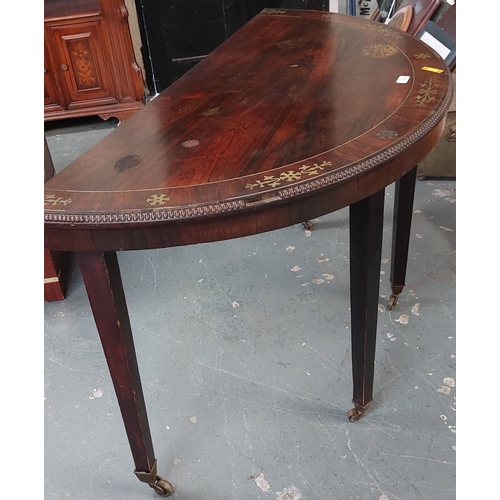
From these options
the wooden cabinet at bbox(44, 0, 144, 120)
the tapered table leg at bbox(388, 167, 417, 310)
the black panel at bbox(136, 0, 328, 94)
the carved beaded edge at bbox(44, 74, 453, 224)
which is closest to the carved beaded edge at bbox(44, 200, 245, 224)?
the carved beaded edge at bbox(44, 74, 453, 224)

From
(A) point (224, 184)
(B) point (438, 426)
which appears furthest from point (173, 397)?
(A) point (224, 184)

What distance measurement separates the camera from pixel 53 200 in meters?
0.82

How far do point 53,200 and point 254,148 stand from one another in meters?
0.35

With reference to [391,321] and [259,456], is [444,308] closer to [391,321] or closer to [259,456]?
[391,321]

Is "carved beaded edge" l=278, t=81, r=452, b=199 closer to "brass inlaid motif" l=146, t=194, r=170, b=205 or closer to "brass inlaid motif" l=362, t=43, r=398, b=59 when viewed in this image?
"brass inlaid motif" l=146, t=194, r=170, b=205

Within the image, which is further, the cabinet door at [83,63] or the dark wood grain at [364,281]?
the cabinet door at [83,63]

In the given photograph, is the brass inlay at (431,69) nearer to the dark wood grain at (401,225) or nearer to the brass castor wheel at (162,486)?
the dark wood grain at (401,225)

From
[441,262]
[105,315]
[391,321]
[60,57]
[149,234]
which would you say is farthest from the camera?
[60,57]

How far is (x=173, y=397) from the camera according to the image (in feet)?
4.64

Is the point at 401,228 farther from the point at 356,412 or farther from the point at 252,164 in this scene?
the point at 252,164

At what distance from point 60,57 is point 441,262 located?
2079 millimetres

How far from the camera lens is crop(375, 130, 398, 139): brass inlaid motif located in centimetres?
92

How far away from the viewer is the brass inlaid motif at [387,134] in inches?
36.3

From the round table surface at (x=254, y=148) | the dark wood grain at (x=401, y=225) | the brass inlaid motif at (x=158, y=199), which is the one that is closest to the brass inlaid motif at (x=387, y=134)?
the round table surface at (x=254, y=148)
